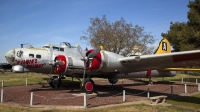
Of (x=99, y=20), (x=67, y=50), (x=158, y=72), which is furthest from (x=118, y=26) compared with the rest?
(x=67, y=50)

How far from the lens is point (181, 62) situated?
37.3 ft

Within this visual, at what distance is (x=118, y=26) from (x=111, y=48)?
4.81 m

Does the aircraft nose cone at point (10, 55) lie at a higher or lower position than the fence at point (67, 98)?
higher

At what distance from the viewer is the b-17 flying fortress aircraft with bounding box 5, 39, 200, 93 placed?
36.9 ft

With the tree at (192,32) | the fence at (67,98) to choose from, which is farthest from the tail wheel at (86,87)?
the tree at (192,32)

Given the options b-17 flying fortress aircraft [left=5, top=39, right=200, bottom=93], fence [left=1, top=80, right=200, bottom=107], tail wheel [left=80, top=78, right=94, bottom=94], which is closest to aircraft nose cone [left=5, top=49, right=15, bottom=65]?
b-17 flying fortress aircraft [left=5, top=39, right=200, bottom=93]

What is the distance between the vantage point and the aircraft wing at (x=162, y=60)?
33.6 feet

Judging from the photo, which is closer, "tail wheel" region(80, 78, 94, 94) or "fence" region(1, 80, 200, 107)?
"fence" region(1, 80, 200, 107)

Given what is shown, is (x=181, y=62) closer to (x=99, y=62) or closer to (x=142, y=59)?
(x=142, y=59)

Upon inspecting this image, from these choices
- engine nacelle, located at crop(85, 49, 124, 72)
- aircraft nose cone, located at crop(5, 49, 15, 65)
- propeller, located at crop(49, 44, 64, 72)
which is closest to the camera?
engine nacelle, located at crop(85, 49, 124, 72)

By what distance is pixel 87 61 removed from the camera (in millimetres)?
13078

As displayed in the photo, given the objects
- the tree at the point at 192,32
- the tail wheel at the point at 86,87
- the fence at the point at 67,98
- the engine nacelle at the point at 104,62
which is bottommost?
the fence at the point at 67,98

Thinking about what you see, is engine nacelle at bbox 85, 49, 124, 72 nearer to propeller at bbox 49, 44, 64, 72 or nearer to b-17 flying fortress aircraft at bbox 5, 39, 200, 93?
b-17 flying fortress aircraft at bbox 5, 39, 200, 93

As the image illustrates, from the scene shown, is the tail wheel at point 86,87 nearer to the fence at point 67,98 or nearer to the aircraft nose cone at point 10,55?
the fence at point 67,98
